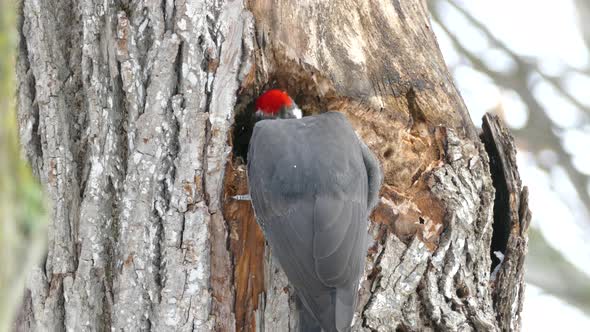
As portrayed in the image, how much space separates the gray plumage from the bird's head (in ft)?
0.28

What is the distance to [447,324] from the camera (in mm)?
2938

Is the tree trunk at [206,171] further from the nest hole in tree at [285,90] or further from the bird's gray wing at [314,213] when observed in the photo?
the bird's gray wing at [314,213]

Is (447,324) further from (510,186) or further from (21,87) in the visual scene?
(21,87)

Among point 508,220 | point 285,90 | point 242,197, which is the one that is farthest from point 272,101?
point 508,220

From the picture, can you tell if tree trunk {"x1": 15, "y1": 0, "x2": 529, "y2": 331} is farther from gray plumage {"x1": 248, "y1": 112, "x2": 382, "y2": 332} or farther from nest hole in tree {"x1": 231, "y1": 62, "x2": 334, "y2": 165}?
gray plumage {"x1": 248, "y1": 112, "x2": 382, "y2": 332}

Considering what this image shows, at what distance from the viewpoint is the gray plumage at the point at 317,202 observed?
109 inches

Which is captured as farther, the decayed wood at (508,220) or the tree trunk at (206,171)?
the decayed wood at (508,220)

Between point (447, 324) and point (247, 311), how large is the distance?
30.4 inches

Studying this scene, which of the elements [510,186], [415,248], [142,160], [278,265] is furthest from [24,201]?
[510,186]

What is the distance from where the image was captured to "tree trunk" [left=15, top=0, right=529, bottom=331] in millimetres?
2736

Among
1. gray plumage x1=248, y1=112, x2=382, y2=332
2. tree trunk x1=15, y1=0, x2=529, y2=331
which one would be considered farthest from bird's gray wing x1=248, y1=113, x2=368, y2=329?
tree trunk x1=15, y1=0, x2=529, y2=331

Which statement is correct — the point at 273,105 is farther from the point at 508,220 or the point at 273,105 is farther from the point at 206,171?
the point at 508,220

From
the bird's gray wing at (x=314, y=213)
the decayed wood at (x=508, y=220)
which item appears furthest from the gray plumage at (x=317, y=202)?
the decayed wood at (x=508, y=220)

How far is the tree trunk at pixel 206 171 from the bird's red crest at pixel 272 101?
56 millimetres
